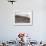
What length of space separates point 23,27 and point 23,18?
0.31 metres

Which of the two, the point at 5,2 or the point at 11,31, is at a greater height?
the point at 5,2

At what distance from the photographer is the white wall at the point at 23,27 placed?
4.42m

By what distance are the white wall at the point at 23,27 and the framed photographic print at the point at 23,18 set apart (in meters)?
0.11

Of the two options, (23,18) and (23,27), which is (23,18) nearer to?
(23,18)

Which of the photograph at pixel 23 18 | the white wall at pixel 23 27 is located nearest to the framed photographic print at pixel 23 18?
the photograph at pixel 23 18

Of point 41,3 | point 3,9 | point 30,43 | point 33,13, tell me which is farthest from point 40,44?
point 3,9

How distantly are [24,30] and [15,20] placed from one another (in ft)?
1.50

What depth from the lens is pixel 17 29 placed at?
4465mm

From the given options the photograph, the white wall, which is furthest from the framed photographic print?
the white wall

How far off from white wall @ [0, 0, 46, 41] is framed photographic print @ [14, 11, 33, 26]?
0.11 m

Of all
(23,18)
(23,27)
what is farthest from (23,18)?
(23,27)

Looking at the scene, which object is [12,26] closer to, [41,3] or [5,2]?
[5,2]

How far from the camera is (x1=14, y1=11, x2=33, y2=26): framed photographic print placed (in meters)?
4.44

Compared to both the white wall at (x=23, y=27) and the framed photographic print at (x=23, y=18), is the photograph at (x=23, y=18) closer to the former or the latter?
the framed photographic print at (x=23, y=18)
